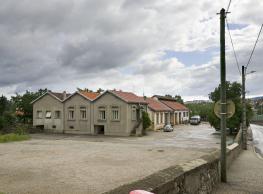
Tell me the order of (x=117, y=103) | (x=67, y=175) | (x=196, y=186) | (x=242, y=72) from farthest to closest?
(x=117, y=103) → (x=242, y=72) → (x=67, y=175) → (x=196, y=186)

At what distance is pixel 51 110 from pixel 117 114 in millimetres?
12514

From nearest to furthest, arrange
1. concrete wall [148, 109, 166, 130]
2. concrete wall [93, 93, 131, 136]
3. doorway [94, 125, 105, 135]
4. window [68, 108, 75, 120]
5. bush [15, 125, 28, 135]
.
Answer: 1. bush [15, 125, 28, 135]
2. concrete wall [93, 93, 131, 136]
3. doorway [94, 125, 105, 135]
4. window [68, 108, 75, 120]
5. concrete wall [148, 109, 166, 130]

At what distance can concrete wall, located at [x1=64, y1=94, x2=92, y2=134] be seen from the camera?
49.1 metres

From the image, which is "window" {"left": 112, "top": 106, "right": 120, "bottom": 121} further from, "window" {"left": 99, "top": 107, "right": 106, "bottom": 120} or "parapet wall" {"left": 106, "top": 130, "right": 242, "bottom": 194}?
"parapet wall" {"left": 106, "top": 130, "right": 242, "bottom": 194}

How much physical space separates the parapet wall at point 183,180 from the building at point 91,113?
34.9 metres

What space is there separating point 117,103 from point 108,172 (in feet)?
101

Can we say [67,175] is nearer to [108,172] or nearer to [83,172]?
[83,172]

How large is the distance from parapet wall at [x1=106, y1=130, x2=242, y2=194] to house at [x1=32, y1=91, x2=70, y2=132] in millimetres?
42819

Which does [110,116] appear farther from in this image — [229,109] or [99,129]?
[229,109]

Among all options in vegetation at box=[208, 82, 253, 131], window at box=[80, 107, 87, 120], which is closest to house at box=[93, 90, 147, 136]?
window at box=[80, 107, 87, 120]

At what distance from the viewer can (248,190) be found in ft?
34.3

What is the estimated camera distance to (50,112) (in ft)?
174

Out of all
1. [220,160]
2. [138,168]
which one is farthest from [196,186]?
[138,168]

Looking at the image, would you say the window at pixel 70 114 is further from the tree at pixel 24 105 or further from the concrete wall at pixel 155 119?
the concrete wall at pixel 155 119
